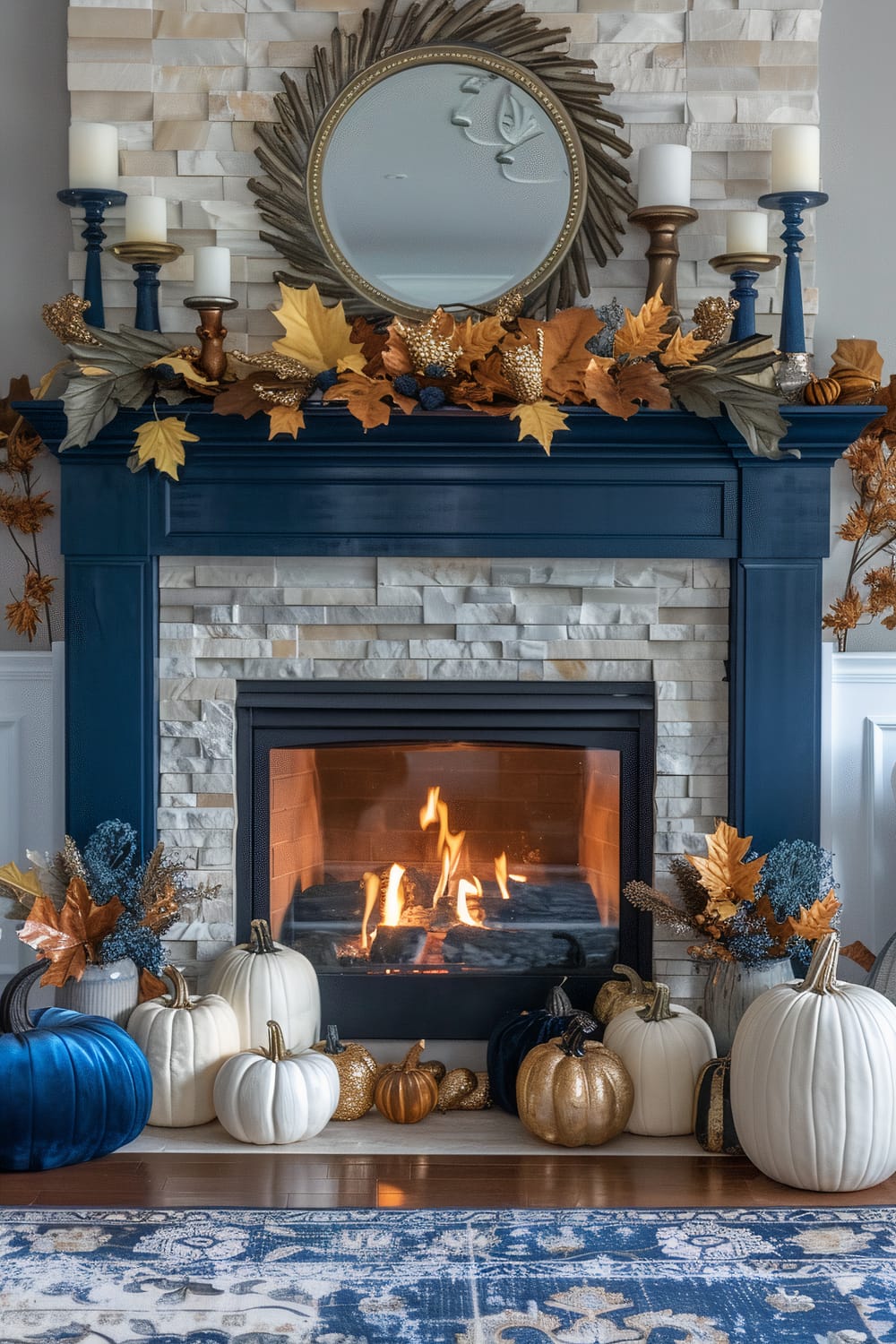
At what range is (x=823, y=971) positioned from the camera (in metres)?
2.18

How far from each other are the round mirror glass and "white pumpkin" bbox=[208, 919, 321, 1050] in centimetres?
139

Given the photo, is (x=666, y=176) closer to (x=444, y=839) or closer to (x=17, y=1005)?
(x=444, y=839)

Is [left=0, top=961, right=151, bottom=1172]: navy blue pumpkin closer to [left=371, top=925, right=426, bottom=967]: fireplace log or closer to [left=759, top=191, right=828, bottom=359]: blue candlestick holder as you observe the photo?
[left=371, top=925, right=426, bottom=967]: fireplace log

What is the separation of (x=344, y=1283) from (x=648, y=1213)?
531 millimetres

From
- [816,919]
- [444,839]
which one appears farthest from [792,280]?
[444,839]

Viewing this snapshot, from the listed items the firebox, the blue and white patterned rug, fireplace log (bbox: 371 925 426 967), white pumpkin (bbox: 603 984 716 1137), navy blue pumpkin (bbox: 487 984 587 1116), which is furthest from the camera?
fireplace log (bbox: 371 925 426 967)

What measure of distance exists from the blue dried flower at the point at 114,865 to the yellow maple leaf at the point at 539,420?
1.17m

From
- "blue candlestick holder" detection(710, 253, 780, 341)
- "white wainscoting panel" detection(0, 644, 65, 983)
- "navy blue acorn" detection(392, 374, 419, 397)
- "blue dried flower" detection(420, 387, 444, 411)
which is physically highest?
"blue candlestick holder" detection(710, 253, 780, 341)

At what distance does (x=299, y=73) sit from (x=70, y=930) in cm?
186

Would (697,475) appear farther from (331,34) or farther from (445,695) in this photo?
(331,34)

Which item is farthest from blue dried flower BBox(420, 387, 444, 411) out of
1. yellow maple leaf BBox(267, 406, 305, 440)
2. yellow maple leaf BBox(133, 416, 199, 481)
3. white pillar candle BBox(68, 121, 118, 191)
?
white pillar candle BBox(68, 121, 118, 191)

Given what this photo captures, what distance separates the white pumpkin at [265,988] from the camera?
8.31ft

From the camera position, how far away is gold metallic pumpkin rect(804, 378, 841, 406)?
2525 mm

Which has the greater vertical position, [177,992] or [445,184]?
[445,184]
